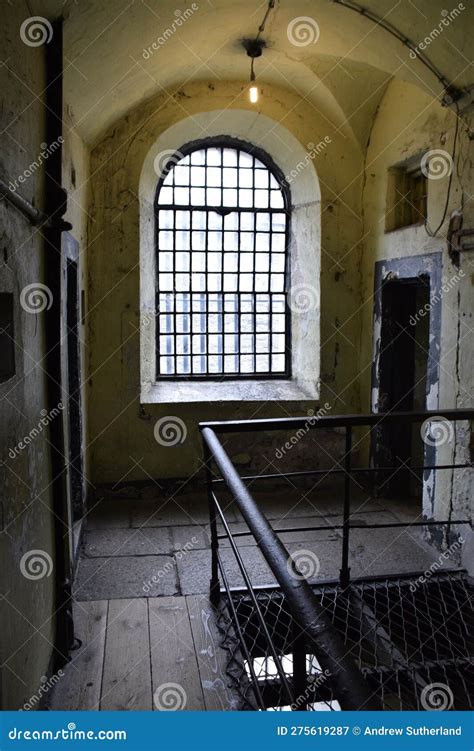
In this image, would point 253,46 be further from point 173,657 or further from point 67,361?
point 173,657

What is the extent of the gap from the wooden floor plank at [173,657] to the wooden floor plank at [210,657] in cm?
3

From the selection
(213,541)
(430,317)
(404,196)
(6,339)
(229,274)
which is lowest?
(213,541)

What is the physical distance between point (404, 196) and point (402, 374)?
5.47 feet

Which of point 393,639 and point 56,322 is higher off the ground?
point 56,322

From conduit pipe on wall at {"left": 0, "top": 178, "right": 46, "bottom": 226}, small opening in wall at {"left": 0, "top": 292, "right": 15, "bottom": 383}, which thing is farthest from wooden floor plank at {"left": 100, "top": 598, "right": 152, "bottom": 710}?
conduit pipe on wall at {"left": 0, "top": 178, "right": 46, "bottom": 226}

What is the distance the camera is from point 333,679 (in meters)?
1.30

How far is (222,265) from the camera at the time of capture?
662 cm

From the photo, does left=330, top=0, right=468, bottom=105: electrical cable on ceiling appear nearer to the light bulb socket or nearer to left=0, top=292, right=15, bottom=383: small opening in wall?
the light bulb socket

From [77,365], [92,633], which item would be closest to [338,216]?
[77,365]

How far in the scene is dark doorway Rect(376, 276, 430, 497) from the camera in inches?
233

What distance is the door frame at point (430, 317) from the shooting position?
15.7 feet

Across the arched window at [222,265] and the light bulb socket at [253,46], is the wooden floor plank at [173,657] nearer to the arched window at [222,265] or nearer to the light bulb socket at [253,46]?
the arched window at [222,265]

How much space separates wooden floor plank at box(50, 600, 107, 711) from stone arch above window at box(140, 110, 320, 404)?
2545 mm

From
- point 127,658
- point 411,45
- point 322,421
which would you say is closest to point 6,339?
point 322,421
